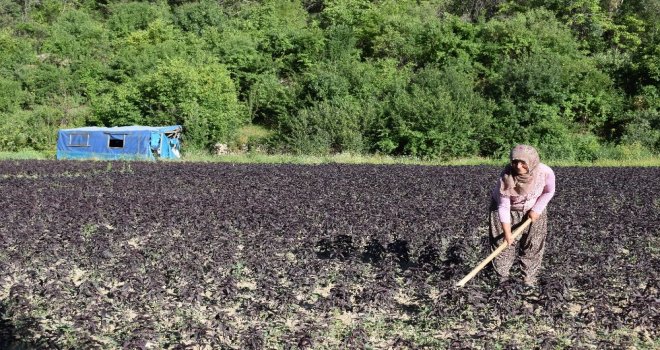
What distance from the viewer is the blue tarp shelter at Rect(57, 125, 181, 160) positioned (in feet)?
106

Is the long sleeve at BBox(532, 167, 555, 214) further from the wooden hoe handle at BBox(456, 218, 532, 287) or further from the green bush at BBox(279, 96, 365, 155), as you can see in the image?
the green bush at BBox(279, 96, 365, 155)

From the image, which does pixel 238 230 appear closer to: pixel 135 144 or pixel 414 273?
pixel 414 273

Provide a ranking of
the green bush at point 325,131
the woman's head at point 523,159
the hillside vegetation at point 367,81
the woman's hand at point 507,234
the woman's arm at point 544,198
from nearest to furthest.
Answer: the woman's head at point 523,159 < the woman's hand at point 507,234 < the woman's arm at point 544,198 < the hillside vegetation at point 367,81 < the green bush at point 325,131

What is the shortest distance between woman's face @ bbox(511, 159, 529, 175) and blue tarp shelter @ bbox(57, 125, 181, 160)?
2709cm

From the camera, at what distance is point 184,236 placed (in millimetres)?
9719

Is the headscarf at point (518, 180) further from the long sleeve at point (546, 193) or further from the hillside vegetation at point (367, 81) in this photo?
the hillside vegetation at point (367, 81)

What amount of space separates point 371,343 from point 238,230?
5662 mm

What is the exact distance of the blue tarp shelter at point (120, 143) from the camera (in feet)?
106

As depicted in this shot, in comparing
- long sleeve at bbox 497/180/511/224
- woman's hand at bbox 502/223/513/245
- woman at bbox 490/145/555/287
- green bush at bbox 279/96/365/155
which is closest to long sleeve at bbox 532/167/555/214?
woman at bbox 490/145/555/287

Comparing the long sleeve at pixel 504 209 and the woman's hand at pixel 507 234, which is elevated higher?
the long sleeve at pixel 504 209

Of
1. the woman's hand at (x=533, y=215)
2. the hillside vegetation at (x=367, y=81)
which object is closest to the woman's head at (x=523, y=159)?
the woman's hand at (x=533, y=215)

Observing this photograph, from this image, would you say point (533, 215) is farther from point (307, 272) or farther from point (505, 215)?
point (307, 272)

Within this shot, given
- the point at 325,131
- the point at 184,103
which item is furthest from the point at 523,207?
the point at 184,103

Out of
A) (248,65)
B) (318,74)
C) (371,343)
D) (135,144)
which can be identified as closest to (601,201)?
(371,343)
